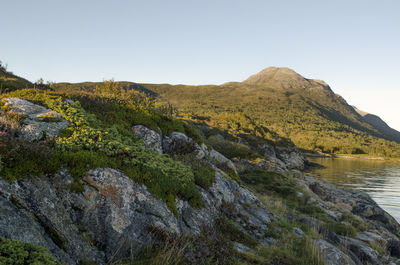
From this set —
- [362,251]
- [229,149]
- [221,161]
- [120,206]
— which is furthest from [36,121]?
[229,149]

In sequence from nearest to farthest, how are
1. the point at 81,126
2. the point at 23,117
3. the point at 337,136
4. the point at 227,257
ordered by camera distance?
the point at 227,257 → the point at 23,117 → the point at 81,126 → the point at 337,136

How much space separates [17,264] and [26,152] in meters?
3.20

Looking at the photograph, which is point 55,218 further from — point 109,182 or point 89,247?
point 109,182

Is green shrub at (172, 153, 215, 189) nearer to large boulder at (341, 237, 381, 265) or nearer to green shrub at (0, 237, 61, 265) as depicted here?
green shrub at (0, 237, 61, 265)

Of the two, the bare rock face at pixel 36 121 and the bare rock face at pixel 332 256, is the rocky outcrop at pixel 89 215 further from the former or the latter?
the bare rock face at pixel 332 256

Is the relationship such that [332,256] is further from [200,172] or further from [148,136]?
[148,136]

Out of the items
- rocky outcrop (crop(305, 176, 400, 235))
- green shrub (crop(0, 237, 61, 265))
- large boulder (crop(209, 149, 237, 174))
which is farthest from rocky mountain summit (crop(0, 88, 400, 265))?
rocky outcrop (crop(305, 176, 400, 235))

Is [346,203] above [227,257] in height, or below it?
below

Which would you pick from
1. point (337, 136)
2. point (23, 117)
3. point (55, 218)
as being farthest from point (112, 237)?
point (337, 136)

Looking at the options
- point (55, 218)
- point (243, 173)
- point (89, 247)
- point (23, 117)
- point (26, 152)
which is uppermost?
→ point (23, 117)

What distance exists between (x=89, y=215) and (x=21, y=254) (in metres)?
2.58

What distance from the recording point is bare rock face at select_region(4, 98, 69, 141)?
24.2ft

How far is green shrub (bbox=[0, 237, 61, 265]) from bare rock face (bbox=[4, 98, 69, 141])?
4.99 meters

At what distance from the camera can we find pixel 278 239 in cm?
905
